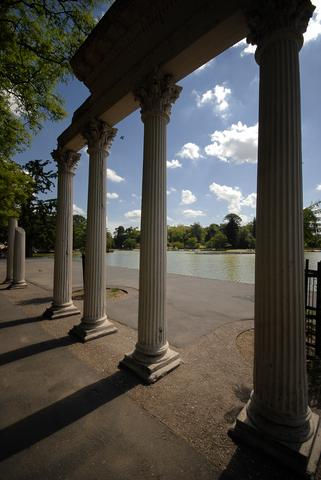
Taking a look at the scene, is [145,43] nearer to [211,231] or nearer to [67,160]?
[67,160]

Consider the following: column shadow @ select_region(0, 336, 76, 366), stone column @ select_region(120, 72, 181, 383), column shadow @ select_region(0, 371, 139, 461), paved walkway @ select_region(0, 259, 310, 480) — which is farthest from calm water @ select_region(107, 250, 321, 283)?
column shadow @ select_region(0, 371, 139, 461)

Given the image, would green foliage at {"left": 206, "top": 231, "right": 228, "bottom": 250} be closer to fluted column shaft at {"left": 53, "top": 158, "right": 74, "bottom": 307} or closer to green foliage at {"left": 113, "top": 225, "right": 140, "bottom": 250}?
green foliage at {"left": 113, "top": 225, "right": 140, "bottom": 250}

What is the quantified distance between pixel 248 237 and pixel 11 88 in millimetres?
105844

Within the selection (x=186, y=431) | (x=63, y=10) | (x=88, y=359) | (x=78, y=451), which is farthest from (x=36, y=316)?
(x=63, y=10)

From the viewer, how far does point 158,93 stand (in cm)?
Result: 461

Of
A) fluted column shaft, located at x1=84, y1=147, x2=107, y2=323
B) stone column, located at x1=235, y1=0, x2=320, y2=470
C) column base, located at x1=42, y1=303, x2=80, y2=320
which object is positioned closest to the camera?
stone column, located at x1=235, y1=0, x2=320, y2=470

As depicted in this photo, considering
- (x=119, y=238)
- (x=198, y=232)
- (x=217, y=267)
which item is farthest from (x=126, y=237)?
(x=217, y=267)

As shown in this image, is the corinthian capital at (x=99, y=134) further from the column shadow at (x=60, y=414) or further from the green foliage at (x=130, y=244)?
the green foliage at (x=130, y=244)

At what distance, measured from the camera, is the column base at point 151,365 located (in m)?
4.50

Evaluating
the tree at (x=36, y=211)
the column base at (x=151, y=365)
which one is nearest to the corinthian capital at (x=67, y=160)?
the column base at (x=151, y=365)

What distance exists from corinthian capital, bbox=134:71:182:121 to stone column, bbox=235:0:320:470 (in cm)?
197

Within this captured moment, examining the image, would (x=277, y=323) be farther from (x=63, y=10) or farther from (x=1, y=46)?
(x=1, y=46)

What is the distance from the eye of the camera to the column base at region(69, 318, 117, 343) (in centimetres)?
633

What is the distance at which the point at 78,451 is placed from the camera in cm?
296
